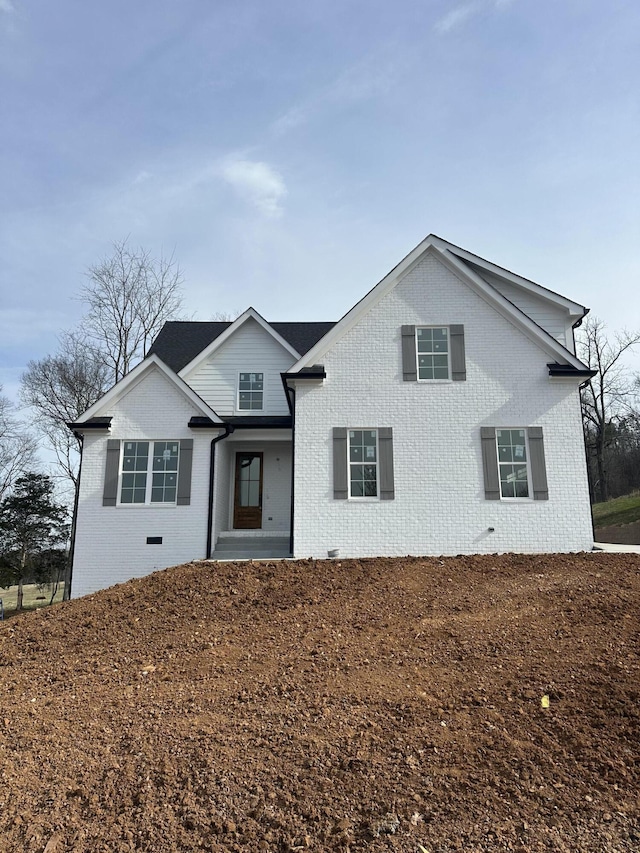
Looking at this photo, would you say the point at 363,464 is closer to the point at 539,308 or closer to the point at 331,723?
the point at 539,308

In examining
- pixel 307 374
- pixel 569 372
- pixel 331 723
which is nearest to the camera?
pixel 331 723

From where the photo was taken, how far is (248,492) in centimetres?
1451

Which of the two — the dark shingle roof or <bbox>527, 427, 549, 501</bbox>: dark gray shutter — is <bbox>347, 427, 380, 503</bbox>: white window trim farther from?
the dark shingle roof

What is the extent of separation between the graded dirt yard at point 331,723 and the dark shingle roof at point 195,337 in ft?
32.2

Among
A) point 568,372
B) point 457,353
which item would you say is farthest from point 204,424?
point 568,372

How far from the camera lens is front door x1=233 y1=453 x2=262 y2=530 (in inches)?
560

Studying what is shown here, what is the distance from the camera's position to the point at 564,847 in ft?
9.86

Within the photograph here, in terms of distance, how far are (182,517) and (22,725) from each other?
7513 mm

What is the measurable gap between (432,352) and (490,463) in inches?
117

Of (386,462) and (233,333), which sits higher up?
(233,333)

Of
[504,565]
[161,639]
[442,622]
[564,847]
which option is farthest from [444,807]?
[504,565]

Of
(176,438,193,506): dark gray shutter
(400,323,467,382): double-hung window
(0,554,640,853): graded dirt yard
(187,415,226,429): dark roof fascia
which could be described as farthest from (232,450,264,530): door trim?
(0,554,640,853): graded dirt yard

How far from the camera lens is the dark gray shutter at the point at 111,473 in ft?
40.4

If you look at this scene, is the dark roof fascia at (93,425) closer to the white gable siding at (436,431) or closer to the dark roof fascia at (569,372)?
the white gable siding at (436,431)
